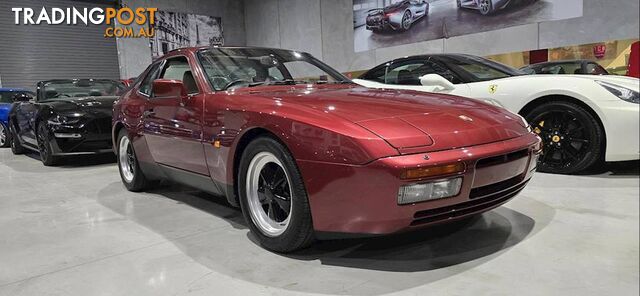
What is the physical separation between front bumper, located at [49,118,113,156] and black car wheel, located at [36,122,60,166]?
105mm

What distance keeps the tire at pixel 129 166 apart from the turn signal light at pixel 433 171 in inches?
99.4

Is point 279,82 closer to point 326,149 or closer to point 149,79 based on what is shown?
point 326,149

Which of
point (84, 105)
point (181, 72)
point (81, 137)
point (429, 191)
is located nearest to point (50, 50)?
point (84, 105)

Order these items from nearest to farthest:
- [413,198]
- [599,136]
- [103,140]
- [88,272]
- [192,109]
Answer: [413,198] < [88,272] < [192,109] < [599,136] < [103,140]

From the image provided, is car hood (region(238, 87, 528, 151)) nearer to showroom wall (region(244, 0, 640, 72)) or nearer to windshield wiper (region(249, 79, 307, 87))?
windshield wiper (region(249, 79, 307, 87))

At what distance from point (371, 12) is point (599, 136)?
8.50 m

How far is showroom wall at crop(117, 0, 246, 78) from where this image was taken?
501 inches

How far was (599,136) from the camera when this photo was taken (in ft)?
10.2

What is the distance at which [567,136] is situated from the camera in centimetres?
331

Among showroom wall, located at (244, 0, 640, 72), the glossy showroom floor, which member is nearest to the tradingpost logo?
showroom wall, located at (244, 0, 640, 72)

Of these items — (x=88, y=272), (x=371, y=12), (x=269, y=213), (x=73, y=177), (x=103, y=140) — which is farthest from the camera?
(x=371, y=12)

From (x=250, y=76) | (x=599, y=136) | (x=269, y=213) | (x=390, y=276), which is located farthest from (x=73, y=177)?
(x=599, y=136)

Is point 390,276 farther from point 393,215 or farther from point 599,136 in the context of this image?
point 599,136

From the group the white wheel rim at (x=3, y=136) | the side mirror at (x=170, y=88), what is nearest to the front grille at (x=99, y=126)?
the side mirror at (x=170, y=88)
